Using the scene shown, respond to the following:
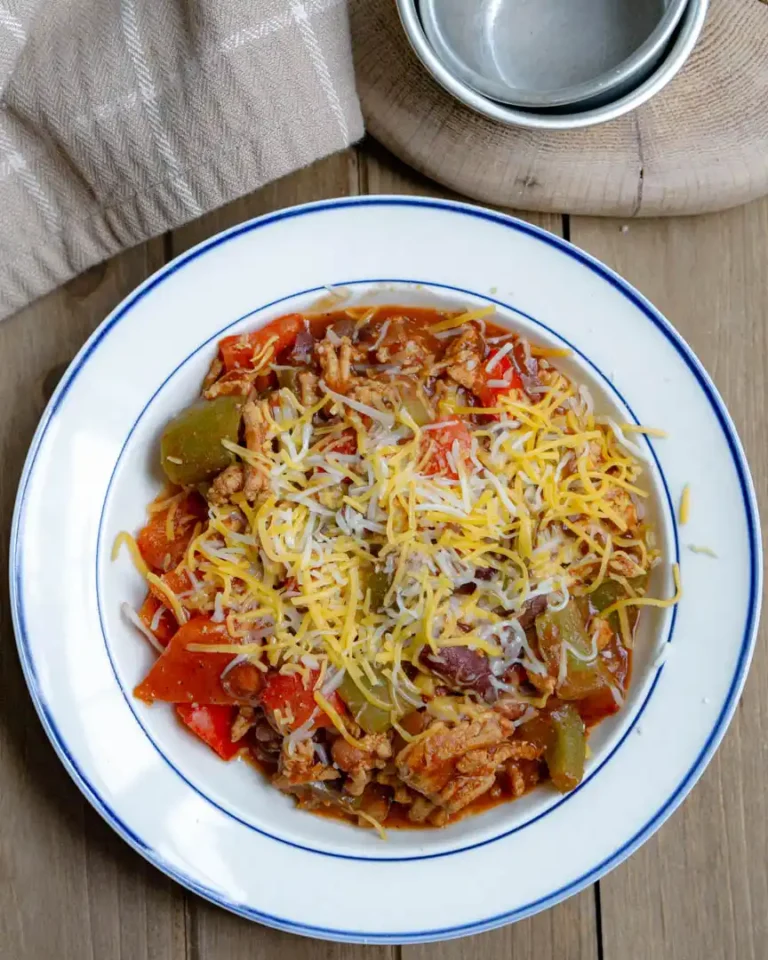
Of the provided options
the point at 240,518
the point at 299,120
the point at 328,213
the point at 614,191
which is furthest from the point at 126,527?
the point at 614,191

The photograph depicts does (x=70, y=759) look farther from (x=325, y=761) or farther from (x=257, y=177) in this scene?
(x=257, y=177)

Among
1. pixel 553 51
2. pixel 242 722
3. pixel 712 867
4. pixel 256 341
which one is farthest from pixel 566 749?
pixel 553 51

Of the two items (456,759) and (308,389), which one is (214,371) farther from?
(456,759)

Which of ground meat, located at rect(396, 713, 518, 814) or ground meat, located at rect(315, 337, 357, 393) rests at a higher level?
ground meat, located at rect(315, 337, 357, 393)

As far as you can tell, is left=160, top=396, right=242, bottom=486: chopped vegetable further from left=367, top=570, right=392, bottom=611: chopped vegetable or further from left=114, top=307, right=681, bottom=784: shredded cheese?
left=367, top=570, right=392, bottom=611: chopped vegetable

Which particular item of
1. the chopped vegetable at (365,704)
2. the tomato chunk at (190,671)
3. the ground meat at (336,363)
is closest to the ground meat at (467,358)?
the ground meat at (336,363)

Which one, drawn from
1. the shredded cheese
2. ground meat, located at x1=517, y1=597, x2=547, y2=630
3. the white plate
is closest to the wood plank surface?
the white plate
